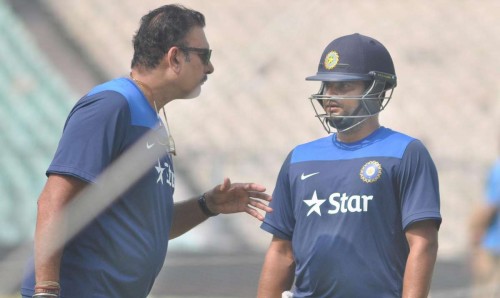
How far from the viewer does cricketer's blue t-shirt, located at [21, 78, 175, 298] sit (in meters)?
3.47

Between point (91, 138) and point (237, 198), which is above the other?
point (91, 138)

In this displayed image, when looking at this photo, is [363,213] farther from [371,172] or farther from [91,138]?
[91,138]

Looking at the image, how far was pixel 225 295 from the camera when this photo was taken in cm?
909

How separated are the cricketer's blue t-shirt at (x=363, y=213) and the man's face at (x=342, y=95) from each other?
137 millimetres

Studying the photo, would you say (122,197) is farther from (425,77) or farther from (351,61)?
(425,77)

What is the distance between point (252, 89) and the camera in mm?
13094

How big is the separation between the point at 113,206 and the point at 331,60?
0.98 metres

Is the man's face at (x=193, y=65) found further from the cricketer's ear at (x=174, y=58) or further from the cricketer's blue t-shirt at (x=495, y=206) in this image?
the cricketer's blue t-shirt at (x=495, y=206)

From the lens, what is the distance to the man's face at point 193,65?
12.7ft

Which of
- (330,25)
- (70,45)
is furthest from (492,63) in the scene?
(70,45)

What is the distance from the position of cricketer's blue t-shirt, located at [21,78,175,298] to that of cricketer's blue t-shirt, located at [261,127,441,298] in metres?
0.53

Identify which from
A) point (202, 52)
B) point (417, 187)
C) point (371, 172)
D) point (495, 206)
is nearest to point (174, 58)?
point (202, 52)

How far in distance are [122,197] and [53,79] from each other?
8949mm

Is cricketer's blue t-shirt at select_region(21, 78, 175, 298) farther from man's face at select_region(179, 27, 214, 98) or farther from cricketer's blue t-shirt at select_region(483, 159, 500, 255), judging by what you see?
cricketer's blue t-shirt at select_region(483, 159, 500, 255)
